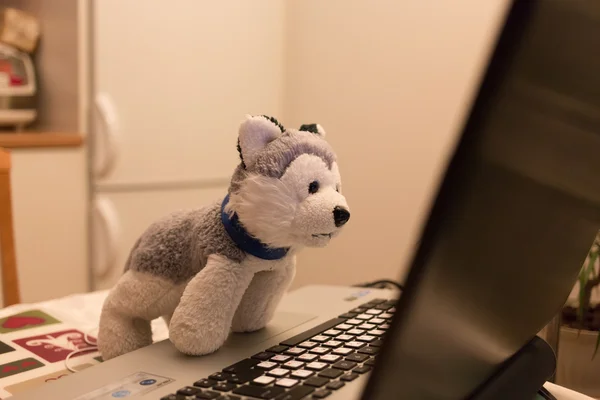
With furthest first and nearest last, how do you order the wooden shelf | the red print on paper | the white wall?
1. the white wall
2. the wooden shelf
3. the red print on paper

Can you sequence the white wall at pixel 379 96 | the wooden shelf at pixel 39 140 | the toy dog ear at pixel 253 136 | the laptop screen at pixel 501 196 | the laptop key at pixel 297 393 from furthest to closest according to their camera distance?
1. the white wall at pixel 379 96
2. the wooden shelf at pixel 39 140
3. the toy dog ear at pixel 253 136
4. the laptop key at pixel 297 393
5. the laptop screen at pixel 501 196

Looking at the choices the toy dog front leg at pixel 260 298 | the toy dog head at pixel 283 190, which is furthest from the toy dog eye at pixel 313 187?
the toy dog front leg at pixel 260 298

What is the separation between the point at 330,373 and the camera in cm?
51

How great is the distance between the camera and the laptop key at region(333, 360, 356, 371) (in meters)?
0.52

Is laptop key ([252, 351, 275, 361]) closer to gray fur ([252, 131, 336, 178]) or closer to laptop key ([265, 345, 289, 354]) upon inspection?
laptop key ([265, 345, 289, 354])

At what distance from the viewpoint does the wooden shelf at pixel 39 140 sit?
1579mm

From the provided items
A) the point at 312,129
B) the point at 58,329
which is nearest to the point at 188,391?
the point at 312,129

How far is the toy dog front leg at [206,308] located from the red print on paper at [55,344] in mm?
205

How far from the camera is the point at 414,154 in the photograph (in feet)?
6.55

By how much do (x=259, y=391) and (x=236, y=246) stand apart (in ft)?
0.50

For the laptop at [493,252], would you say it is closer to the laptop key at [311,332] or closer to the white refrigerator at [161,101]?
the laptop key at [311,332]

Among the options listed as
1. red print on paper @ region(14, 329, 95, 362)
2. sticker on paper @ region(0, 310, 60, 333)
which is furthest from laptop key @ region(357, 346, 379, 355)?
sticker on paper @ region(0, 310, 60, 333)

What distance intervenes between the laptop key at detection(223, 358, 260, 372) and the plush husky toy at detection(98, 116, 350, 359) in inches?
1.5

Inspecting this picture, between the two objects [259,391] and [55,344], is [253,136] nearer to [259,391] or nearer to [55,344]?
[259,391]
